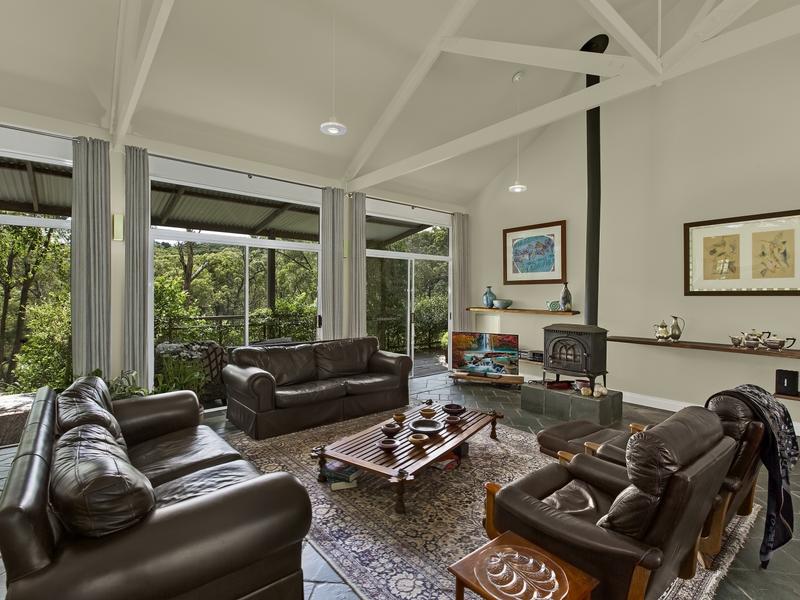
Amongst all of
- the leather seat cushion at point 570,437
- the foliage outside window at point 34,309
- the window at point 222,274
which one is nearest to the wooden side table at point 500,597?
the leather seat cushion at point 570,437

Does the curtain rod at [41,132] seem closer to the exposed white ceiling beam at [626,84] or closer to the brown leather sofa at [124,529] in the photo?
the brown leather sofa at [124,529]

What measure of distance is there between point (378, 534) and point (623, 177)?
536 cm

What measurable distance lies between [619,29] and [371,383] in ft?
12.5

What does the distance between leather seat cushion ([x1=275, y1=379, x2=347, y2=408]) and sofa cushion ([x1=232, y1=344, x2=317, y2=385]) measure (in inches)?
4.7

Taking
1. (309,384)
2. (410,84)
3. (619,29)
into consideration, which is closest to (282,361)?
(309,384)

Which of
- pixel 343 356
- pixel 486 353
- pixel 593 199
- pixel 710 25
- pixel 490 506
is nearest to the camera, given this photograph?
pixel 490 506

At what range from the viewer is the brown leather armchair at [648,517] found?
1416 mm

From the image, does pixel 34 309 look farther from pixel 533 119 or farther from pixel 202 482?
pixel 533 119

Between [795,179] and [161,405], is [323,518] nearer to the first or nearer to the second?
[161,405]

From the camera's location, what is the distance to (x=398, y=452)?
2910 millimetres

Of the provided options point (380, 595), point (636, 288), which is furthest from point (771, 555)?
point (636, 288)

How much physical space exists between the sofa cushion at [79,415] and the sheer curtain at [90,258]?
198 cm

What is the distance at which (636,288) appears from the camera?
545cm

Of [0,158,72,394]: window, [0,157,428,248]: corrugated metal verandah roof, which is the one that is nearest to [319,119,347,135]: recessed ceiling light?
[0,157,428,248]: corrugated metal verandah roof
